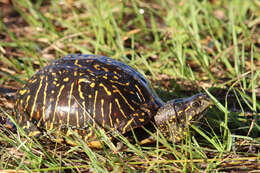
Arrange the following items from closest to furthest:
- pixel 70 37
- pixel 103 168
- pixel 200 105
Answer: pixel 103 168, pixel 200 105, pixel 70 37

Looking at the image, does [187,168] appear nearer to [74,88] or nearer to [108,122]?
[108,122]

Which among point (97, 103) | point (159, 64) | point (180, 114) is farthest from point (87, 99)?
point (159, 64)

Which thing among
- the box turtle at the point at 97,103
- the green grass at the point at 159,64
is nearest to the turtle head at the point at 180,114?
the box turtle at the point at 97,103

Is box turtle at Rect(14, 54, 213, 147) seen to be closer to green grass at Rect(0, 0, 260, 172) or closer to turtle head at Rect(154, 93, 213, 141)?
turtle head at Rect(154, 93, 213, 141)

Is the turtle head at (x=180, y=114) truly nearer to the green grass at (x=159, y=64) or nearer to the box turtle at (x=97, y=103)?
the box turtle at (x=97, y=103)

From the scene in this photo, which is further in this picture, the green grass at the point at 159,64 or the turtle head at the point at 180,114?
the turtle head at the point at 180,114

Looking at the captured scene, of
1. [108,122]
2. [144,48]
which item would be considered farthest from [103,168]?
[144,48]
